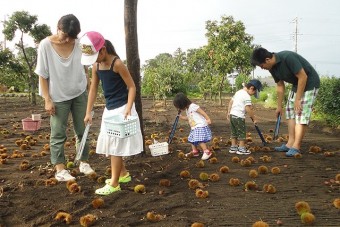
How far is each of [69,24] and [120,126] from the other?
1.45 meters

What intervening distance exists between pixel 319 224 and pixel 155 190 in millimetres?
1831

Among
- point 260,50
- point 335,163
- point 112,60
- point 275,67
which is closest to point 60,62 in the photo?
point 112,60

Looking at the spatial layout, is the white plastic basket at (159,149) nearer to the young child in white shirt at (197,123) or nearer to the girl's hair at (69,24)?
the young child in white shirt at (197,123)

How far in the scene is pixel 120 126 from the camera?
3.92 metres

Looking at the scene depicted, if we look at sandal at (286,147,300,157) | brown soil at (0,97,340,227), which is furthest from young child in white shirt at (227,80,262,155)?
sandal at (286,147,300,157)

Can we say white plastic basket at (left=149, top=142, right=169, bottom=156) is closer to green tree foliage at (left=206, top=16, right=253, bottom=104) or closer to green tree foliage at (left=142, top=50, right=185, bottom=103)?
green tree foliage at (left=142, top=50, right=185, bottom=103)

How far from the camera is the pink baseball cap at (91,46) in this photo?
12.6 feet

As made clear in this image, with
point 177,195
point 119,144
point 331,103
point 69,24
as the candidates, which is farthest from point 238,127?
point 331,103

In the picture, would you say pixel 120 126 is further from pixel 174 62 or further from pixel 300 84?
pixel 174 62

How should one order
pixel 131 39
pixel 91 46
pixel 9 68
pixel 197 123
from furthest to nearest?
pixel 9 68 < pixel 197 123 < pixel 131 39 < pixel 91 46

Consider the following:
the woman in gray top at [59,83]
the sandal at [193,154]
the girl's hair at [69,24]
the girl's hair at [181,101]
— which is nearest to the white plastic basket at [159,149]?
the sandal at [193,154]

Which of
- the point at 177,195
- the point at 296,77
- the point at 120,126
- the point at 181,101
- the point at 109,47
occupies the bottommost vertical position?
the point at 177,195

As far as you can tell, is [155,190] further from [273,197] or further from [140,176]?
[273,197]

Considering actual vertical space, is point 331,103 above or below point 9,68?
below
